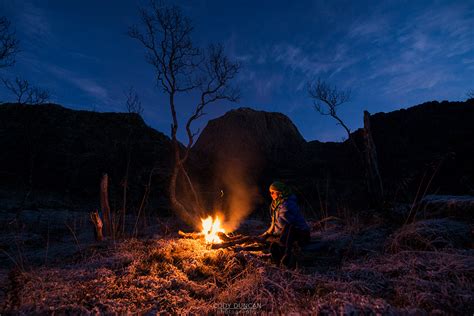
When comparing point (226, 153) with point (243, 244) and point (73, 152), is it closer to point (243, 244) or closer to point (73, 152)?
point (73, 152)

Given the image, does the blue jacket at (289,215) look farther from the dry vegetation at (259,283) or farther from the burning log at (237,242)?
the dry vegetation at (259,283)

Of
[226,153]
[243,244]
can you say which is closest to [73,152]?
[226,153]

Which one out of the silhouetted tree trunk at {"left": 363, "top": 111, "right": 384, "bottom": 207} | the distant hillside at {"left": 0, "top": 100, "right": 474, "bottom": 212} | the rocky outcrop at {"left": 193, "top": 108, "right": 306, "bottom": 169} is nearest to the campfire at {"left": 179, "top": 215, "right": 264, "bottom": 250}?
the silhouetted tree trunk at {"left": 363, "top": 111, "right": 384, "bottom": 207}

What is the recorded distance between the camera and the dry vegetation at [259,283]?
2.36m

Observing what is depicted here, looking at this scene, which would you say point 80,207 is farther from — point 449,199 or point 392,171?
point 392,171

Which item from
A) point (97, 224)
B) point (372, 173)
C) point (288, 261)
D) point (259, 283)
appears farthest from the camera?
point (372, 173)

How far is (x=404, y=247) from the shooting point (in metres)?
3.99

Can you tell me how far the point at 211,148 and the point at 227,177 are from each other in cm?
614

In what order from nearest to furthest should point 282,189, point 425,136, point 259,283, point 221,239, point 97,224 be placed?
point 259,283 < point 282,189 < point 221,239 < point 97,224 < point 425,136

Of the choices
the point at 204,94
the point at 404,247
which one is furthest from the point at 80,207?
the point at 404,247

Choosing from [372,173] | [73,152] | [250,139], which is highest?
[250,139]

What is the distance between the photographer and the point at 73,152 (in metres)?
25.8

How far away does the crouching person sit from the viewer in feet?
13.4

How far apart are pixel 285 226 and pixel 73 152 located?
27408mm
